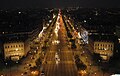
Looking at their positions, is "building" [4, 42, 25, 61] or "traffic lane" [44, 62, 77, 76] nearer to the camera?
"traffic lane" [44, 62, 77, 76]

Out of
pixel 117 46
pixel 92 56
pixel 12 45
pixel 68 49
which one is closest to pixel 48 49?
pixel 68 49

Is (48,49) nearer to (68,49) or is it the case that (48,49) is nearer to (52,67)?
(68,49)

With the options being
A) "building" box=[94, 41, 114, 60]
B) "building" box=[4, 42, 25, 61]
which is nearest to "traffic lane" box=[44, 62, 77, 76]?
"building" box=[4, 42, 25, 61]

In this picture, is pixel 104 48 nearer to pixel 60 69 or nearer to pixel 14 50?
pixel 60 69

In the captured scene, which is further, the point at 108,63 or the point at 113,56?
the point at 113,56

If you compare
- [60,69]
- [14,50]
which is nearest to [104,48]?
[60,69]

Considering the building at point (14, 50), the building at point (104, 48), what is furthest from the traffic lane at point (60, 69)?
the building at point (104, 48)

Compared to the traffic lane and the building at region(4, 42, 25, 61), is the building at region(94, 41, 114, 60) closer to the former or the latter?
the traffic lane
